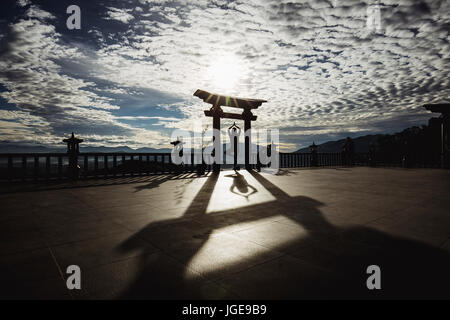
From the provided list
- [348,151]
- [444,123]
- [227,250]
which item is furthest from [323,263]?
[348,151]

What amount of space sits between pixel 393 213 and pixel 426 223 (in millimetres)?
542

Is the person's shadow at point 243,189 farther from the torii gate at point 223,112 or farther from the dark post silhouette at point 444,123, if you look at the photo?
the dark post silhouette at point 444,123

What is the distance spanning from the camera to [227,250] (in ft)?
7.40

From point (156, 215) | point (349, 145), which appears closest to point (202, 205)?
point (156, 215)

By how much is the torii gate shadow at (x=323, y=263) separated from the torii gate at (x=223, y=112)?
30.2ft

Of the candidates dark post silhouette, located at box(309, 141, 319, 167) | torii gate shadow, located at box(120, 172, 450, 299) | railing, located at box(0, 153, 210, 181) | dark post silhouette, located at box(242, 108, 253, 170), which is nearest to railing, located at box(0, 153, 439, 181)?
railing, located at box(0, 153, 210, 181)

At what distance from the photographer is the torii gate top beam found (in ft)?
38.3

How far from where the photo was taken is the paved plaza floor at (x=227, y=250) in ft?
5.26

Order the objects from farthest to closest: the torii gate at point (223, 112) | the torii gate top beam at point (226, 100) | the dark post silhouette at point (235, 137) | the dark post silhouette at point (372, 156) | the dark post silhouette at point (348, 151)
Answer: the dark post silhouette at point (348, 151), the dark post silhouette at point (372, 156), the dark post silhouette at point (235, 137), the torii gate at point (223, 112), the torii gate top beam at point (226, 100)

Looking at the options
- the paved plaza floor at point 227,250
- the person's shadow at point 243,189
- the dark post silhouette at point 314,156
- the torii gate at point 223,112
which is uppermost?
the torii gate at point 223,112

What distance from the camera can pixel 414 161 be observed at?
54.3ft

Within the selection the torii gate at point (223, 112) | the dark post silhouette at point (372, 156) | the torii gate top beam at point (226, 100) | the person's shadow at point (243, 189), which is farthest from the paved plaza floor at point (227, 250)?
the dark post silhouette at point (372, 156)

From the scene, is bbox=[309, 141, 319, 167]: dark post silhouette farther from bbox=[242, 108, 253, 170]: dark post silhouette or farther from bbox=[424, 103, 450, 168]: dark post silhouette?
bbox=[424, 103, 450, 168]: dark post silhouette
